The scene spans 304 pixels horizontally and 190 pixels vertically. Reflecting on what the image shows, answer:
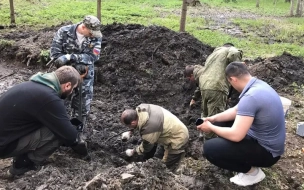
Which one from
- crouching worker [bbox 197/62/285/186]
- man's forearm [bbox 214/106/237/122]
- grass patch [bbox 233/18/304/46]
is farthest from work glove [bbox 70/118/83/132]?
grass patch [bbox 233/18/304/46]

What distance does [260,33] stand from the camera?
43.1 feet

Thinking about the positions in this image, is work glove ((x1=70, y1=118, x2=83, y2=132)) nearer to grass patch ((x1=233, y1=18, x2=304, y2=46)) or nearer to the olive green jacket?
the olive green jacket

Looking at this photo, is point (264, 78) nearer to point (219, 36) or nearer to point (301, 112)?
point (301, 112)

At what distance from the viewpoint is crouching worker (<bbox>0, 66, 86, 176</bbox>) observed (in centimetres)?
338

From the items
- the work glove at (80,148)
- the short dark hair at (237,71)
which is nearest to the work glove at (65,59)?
the work glove at (80,148)

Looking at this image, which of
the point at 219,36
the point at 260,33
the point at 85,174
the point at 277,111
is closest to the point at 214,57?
the point at 277,111

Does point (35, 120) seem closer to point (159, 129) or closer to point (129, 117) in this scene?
point (129, 117)

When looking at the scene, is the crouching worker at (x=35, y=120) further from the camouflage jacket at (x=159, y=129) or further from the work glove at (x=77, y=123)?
the camouflage jacket at (x=159, y=129)

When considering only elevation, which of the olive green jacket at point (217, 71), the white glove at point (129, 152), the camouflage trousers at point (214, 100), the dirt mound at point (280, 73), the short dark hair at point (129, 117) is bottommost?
the white glove at point (129, 152)

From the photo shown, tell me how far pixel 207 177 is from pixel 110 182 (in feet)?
4.29

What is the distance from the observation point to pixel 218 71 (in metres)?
4.83

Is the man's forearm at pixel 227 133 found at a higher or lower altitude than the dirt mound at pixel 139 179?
higher

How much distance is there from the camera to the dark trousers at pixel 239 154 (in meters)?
3.55

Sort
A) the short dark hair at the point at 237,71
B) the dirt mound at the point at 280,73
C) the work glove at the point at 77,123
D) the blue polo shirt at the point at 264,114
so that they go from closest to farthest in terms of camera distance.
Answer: the blue polo shirt at the point at 264,114 < the short dark hair at the point at 237,71 < the work glove at the point at 77,123 < the dirt mound at the point at 280,73
